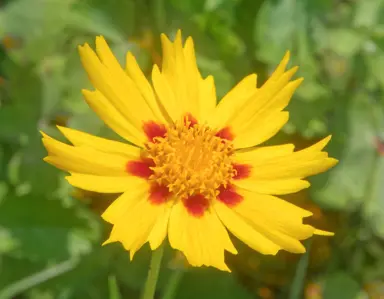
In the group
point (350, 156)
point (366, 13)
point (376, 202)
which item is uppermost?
point (366, 13)

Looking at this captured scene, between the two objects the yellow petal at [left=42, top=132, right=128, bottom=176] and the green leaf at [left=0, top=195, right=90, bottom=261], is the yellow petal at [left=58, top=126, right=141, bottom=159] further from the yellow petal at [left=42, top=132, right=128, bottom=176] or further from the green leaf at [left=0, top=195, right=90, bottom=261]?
the green leaf at [left=0, top=195, right=90, bottom=261]

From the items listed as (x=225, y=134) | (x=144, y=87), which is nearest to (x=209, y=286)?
(x=225, y=134)

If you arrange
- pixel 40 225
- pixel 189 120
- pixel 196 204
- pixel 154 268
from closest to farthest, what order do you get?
pixel 154 268 → pixel 196 204 → pixel 189 120 → pixel 40 225

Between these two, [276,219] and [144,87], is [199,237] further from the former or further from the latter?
[144,87]

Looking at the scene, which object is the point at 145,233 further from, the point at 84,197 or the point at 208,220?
the point at 84,197

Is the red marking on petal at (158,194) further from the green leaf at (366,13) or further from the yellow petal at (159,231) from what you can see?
the green leaf at (366,13)

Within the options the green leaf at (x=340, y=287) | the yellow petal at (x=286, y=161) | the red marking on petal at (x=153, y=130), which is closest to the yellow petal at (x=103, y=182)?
the red marking on petal at (x=153, y=130)

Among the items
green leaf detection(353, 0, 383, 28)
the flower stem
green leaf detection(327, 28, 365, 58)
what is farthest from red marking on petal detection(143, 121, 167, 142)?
green leaf detection(353, 0, 383, 28)
